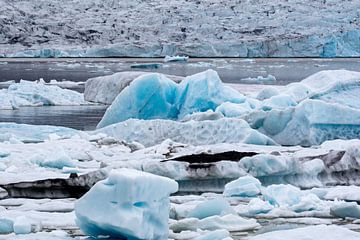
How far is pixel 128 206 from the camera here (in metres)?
3.70

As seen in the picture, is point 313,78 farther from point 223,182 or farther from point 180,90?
point 223,182

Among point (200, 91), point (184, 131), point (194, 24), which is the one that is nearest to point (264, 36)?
point (194, 24)

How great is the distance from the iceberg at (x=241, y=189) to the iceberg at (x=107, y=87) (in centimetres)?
871

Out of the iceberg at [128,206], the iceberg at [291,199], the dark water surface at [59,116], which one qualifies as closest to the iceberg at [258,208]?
the iceberg at [291,199]

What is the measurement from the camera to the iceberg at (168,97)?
971 cm

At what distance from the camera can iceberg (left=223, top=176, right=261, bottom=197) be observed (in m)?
5.17

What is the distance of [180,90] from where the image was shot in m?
A: 10.3

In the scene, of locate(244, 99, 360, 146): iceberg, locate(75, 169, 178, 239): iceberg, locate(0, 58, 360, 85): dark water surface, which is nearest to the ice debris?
locate(244, 99, 360, 146): iceberg

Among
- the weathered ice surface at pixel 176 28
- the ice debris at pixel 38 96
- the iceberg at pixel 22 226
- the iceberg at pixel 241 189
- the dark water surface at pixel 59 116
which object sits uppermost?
the iceberg at pixel 22 226

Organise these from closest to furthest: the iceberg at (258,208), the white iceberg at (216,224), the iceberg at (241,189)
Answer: the white iceberg at (216,224)
the iceberg at (258,208)
the iceberg at (241,189)

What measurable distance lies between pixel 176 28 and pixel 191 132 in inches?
1240

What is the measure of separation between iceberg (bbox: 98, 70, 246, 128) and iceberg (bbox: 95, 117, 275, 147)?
136cm

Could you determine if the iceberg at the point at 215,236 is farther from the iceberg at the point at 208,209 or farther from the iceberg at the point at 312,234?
the iceberg at the point at 208,209

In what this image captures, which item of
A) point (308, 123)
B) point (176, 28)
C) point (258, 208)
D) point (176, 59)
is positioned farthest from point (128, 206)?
point (176, 28)
